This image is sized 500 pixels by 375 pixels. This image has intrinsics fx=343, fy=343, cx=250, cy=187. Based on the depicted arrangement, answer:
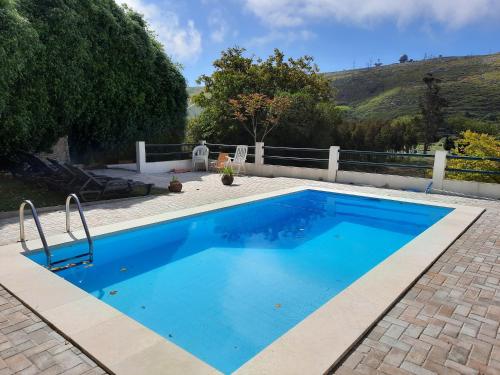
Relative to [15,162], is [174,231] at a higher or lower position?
lower

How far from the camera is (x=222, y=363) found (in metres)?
2.85

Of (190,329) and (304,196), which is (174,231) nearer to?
(190,329)

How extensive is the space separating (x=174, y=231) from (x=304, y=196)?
170 inches

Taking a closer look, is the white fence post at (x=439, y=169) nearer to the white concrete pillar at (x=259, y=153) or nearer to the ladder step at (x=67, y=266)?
the white concrete pillar at (x=259, y=153)

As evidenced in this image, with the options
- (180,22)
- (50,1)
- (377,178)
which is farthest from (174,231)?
(180,22)

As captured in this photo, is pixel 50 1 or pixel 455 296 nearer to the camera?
pixel 455 296

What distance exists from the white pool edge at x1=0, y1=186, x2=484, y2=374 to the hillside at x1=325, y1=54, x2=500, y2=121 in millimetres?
57846

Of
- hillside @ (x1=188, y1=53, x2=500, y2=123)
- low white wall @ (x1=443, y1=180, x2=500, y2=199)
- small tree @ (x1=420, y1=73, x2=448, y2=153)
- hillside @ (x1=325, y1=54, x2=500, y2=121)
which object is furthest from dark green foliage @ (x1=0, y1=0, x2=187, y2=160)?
hillside @ (x1=325, y1=54, x2=500, y2=121)

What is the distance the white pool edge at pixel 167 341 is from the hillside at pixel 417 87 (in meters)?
57.8

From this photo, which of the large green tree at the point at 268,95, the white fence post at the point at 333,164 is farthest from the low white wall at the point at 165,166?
the white fence post at the point at 333,164

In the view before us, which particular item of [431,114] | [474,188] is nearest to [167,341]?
[474,188]

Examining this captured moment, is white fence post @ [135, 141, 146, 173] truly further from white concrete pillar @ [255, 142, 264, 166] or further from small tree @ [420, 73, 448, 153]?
small tree @ [420, 73, 448, 153]

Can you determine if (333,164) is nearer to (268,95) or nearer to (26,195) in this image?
(26,195)

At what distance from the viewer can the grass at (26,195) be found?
7.27m
